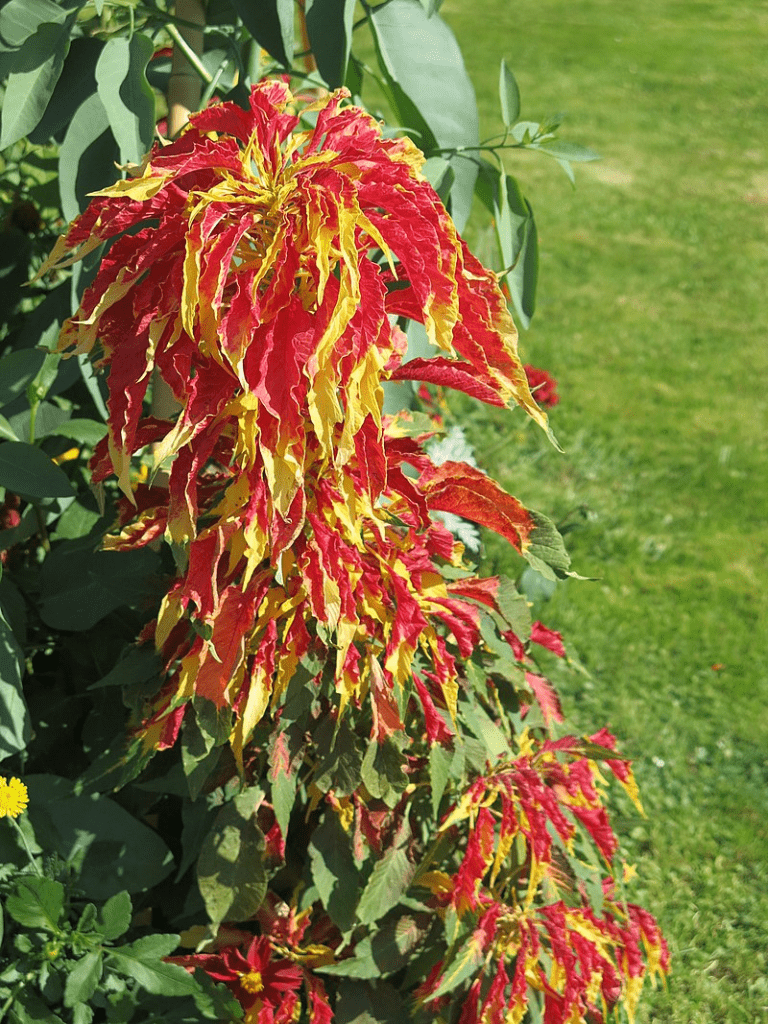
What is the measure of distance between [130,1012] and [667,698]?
1532mm

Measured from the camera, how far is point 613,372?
3.84 m

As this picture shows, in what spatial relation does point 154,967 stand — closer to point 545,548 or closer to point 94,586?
point 94,586

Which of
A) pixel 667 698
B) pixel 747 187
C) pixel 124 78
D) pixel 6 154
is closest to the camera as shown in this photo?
pixel 124 78

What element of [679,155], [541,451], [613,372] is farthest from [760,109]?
[541,451]

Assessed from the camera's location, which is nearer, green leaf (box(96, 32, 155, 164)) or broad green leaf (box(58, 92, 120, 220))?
green leaf (box(96, 32, 155, 164))

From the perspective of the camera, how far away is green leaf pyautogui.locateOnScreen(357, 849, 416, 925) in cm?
118

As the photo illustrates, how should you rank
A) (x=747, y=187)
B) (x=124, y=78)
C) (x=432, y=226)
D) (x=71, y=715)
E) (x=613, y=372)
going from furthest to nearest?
(x=747, y=187)
(x=613, y=372)
(x=71, y=715)
(x=124, y=78)
(x=432, y=226)

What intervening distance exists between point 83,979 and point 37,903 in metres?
0.09

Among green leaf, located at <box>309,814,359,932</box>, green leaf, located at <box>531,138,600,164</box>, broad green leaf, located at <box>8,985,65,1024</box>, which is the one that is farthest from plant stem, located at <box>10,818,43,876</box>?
green leaf, located at <box>531,138,600,164</box>

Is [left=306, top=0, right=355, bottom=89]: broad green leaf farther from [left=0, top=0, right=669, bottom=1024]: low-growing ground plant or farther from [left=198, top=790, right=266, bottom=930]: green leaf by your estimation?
[left=198, top=790, right=266, bottom=930]: green leaf

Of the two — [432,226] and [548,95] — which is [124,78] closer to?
[432,226]

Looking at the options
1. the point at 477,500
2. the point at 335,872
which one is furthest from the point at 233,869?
the point at 477,500

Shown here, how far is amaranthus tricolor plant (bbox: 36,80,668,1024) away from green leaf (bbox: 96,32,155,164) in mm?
76

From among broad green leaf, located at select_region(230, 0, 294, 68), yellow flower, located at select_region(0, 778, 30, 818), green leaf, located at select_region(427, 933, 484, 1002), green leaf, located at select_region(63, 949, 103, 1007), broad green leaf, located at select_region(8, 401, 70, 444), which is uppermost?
broad green leaf, located at select_region(230, 0, 294, 68)
